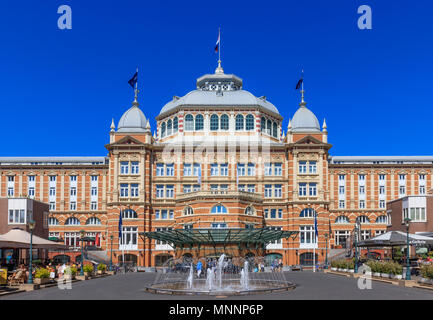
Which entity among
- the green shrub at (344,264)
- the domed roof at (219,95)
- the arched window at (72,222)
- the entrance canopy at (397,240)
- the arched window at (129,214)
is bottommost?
the green shrub at (344,264)

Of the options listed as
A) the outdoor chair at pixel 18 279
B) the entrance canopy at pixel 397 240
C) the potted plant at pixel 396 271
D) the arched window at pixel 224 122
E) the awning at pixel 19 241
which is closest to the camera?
the outdoor chair at pixel 18 279

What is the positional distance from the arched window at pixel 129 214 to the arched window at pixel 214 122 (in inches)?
687

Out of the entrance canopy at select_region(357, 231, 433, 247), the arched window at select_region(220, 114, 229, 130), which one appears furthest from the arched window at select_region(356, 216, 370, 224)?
the entrance canopy at select_region(357, 231, 433, 247)

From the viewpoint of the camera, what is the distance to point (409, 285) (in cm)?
3969

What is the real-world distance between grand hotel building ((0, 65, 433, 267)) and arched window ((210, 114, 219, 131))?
0.15m

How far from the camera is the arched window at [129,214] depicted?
84000 mm

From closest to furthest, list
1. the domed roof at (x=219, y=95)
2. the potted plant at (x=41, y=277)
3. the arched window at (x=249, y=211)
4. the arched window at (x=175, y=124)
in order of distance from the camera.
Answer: the potted plant at (x=41, y=277), the arched window at (x=249, y=211), the domed roof at (x=219, y=95), the arched window at (x=175, y=124)

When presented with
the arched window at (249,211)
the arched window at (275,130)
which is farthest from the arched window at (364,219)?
the arched window at (249,211)

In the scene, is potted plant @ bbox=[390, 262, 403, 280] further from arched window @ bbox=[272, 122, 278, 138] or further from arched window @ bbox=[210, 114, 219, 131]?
arched window @ bbox=[272, 122, 278, 138]

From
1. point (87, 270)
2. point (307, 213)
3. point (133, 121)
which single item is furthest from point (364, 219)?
point (87, 270)

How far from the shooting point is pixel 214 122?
8875cm

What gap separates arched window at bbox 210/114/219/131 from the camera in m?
88.4

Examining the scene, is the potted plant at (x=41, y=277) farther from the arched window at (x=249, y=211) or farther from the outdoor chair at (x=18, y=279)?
the arched window at (x=249, y=211)
